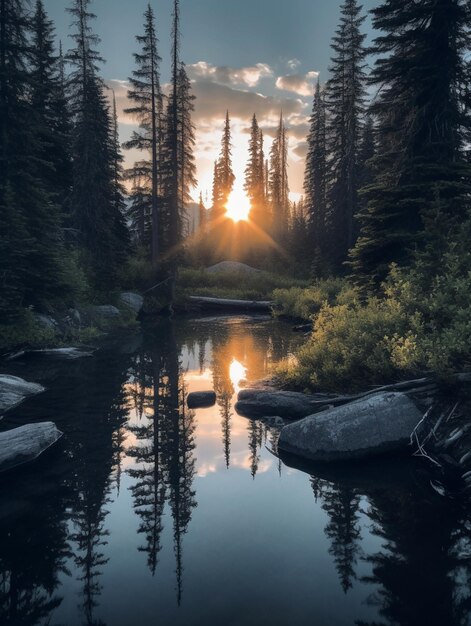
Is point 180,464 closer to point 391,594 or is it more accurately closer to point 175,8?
point 391,594

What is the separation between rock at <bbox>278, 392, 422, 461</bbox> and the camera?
7.05 metres

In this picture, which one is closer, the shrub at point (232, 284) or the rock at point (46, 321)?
the rock at point (46, 321)

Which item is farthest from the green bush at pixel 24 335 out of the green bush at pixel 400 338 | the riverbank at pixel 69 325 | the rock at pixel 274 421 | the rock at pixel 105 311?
the rock at pixel 274 421

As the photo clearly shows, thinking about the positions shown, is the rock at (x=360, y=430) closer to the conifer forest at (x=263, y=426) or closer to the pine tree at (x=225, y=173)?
the conifer forest at (x=263, y=426)

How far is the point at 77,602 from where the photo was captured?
14.3 ft

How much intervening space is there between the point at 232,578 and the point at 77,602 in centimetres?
154

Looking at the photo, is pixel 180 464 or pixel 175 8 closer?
pixel 180 464

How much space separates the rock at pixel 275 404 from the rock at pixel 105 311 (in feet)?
45.0

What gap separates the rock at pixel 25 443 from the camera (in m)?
6.84

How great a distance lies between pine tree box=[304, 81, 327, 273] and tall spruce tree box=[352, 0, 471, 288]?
2263cm

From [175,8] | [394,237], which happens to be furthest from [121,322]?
Result: [175,8]

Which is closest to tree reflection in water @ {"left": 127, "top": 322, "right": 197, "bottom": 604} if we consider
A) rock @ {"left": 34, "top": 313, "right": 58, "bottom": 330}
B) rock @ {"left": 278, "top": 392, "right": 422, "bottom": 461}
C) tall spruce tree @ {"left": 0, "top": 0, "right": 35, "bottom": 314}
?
rock @ {"left": 278, "top": 392, "right": 422, "bottom": 461}

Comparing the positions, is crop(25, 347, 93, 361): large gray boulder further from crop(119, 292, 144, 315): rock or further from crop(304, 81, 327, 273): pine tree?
crop(304, 81, 327, 273): pine tree

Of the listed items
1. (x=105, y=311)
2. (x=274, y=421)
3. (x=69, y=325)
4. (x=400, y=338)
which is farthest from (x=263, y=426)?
(x=105, y=311)
